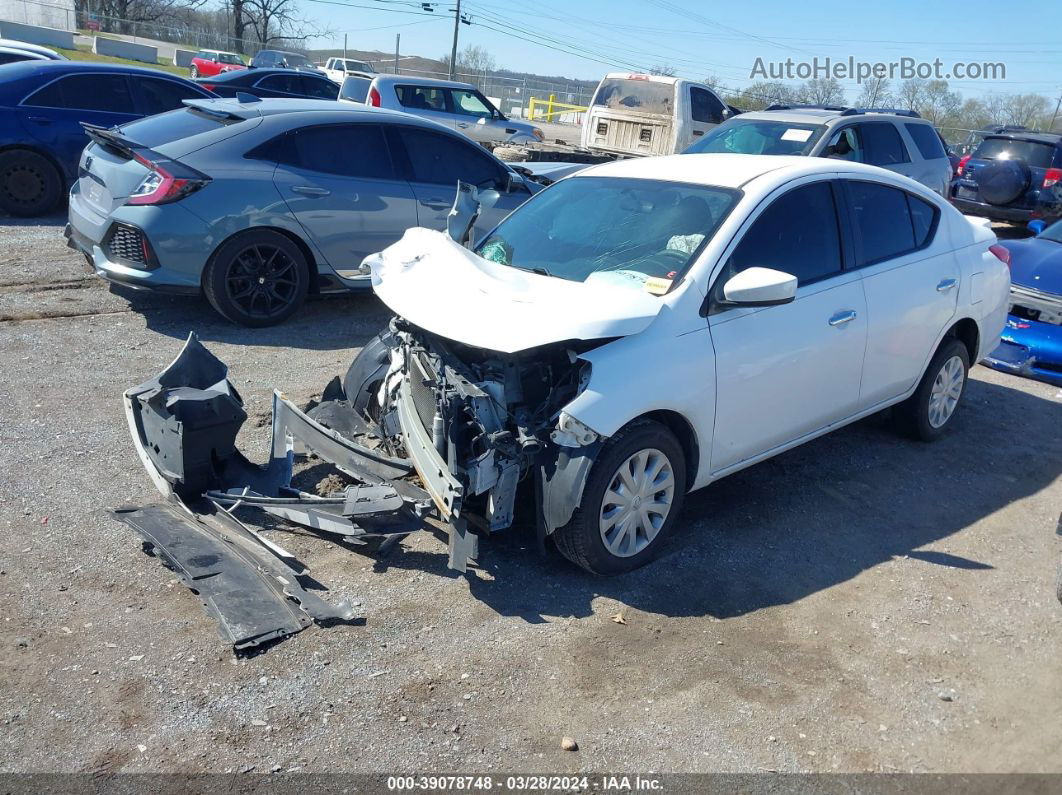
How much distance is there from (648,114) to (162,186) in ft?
36.3

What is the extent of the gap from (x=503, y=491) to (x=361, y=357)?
182cm

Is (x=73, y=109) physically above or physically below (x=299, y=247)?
above

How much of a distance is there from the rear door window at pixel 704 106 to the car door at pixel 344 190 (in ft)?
31.3

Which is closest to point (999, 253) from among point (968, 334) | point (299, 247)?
point (968, 334)

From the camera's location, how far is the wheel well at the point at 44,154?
10353 mm

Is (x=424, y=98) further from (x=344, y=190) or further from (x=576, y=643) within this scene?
(x=576, y=643)

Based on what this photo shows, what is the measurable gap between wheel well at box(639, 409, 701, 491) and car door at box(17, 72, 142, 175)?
906cm

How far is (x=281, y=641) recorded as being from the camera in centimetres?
366

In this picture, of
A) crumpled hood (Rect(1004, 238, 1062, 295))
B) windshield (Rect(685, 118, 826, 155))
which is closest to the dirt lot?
crumpled hood (Rect(1004, 238, 1062, 295))

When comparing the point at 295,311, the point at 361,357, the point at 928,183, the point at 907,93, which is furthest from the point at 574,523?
the point at 907,93

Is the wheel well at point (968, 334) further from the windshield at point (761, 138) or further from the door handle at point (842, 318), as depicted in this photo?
the windshield at point (761, 138)

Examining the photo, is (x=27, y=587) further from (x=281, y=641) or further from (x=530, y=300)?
(x=530, y=300)

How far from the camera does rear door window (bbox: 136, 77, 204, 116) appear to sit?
1124 centimetres

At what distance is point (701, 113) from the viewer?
54.1 feet
